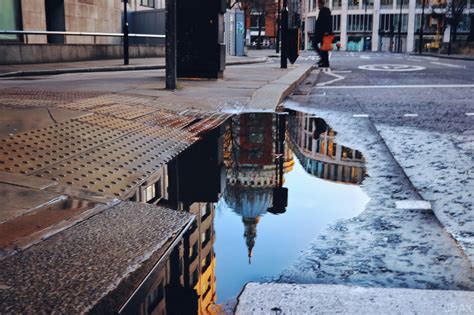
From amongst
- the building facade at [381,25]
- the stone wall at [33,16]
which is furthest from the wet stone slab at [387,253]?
the building facade at [381,25]

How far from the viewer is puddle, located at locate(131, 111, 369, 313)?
6.91 feet

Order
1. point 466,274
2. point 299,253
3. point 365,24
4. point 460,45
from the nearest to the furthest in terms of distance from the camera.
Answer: point 466,274 → point 299,253 → point 460,45 → point 365,24

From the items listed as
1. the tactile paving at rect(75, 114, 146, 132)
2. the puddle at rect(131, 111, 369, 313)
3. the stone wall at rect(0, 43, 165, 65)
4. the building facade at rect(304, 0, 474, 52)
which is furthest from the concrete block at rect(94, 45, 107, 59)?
the building facade at rect(304, 0, 474, 52)

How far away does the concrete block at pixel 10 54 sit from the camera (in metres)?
15.2

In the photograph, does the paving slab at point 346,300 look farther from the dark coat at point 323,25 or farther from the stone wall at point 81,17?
the stone wall at point 81,17

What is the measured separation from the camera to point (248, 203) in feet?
10.5

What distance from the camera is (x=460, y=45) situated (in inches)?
1591

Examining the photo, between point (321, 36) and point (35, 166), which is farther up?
point (321, 36)

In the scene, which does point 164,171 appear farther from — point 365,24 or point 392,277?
point 365,24

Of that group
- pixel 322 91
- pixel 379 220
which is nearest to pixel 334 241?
pixel 379 220

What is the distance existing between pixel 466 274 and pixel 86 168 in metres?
2.42

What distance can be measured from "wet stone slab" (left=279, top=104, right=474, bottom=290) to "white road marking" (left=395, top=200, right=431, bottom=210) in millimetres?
36

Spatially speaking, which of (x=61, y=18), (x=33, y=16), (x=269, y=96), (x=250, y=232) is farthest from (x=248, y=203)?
(x=61, y=18)

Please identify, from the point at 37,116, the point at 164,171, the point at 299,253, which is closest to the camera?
the point at 299,253
